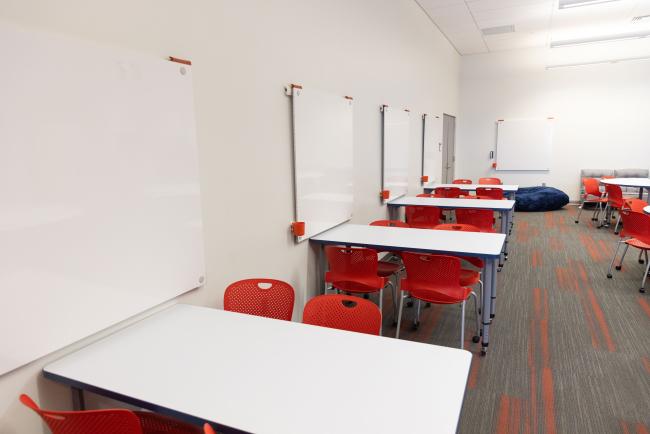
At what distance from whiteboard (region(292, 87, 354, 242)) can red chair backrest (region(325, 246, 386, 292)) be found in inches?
13.5

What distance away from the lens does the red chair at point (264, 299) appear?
7.75 ft

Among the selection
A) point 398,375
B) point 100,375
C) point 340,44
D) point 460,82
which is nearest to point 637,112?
point 460,82

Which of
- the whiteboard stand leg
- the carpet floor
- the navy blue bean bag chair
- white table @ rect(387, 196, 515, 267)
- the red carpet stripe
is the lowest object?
the carpet floor

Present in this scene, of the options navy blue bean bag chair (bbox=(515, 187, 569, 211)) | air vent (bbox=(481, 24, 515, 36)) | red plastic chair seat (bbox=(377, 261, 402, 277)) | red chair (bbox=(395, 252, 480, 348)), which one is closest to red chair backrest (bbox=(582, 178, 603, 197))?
navy blue bean bag chair (bbox=(515, 187, 569, 211))

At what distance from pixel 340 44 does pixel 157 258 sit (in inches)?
108

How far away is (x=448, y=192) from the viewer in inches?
260

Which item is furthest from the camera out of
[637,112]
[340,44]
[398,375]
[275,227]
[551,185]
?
[551,185]

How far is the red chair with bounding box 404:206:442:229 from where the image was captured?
503 centimetres

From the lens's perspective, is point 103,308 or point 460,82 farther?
point 460,82

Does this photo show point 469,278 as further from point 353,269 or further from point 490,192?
point 490,192

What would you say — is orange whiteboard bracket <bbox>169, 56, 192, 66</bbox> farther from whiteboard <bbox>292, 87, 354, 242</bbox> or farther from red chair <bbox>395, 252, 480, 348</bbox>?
red chair <bbox>395, 252, 480, 348</bbox>

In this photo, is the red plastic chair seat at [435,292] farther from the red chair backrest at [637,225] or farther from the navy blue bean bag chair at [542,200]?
the navy blue bean bag chair at [542,200]

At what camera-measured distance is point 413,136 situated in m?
6.70

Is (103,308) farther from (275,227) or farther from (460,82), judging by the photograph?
(460,82)
